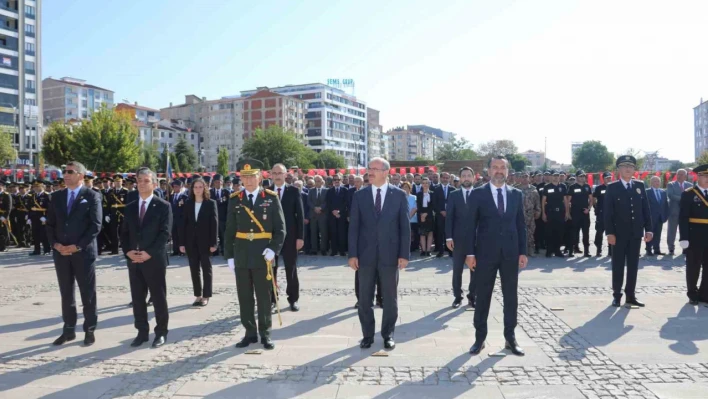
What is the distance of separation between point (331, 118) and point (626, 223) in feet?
378

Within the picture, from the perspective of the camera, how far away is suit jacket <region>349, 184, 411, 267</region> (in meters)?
6.20

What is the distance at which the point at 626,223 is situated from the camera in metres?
8.45

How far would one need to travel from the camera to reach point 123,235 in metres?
6.82

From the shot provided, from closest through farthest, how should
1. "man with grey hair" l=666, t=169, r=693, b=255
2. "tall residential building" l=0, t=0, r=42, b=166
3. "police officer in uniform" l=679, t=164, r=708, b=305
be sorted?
"police officer in uniform" l=679, t=164, r=708, b=305 < "man with grey hair" l=666, t=169, r=693, b=255 < "tall residential building" l=0, t=0, r=42, b=166

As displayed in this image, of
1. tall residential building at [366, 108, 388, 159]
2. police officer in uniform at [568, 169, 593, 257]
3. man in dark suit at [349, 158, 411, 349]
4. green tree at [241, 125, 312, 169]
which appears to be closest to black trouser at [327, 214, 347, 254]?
police officer in uniform at [568, 169, 593, 257]

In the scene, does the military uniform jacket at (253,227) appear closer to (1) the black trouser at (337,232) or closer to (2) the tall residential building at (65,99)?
(1) the black trouser at (337,232)

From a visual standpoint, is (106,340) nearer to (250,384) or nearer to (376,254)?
(250,384)

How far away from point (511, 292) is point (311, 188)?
10.0 meters

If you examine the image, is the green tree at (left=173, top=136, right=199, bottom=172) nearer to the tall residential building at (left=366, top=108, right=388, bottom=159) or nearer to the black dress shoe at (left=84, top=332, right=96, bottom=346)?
the tall residential building at (left=366, top=108, right=388, bottom=159)

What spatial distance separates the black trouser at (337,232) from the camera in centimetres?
1490

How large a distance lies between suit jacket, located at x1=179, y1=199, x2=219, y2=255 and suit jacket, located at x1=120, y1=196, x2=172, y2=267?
2.08 meters

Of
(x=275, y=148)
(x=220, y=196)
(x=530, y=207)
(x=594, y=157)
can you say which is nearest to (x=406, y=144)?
(x=594, y=157)

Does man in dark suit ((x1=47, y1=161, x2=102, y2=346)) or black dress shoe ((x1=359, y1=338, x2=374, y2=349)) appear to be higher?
man in dark suit ((x1=47, y1=161, x2=102, y2=346))

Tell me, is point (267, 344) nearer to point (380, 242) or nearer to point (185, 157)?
point (380, 242)
